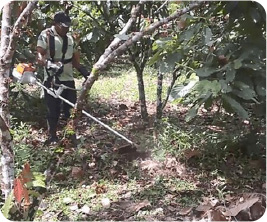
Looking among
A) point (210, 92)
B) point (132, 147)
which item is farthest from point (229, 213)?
point (132, 147)

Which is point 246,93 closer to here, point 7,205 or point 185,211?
point 185,211

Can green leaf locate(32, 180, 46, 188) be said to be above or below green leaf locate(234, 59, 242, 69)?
below

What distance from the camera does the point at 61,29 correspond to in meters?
3.05

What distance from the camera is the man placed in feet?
9.93

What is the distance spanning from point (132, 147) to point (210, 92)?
1052 millimetres

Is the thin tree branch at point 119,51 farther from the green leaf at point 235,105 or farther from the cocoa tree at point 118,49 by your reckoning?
the green leaf at point 235,105

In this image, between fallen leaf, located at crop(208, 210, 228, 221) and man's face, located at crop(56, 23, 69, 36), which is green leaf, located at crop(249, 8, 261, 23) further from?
man's face, located at crop(56, 23, 69, 36)

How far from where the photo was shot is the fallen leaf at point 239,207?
1988 millimetres

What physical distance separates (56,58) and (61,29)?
217 mm

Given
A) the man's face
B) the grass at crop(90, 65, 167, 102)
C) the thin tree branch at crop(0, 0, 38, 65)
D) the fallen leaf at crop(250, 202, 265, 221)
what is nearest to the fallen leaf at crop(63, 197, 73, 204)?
the thin tree branch at crop(0, 0, 38, 65)

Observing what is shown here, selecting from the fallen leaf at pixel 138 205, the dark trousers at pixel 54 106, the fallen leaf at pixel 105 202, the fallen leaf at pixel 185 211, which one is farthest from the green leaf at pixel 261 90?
the dark trousers at pixel 54 106

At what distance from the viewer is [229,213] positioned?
1996mm

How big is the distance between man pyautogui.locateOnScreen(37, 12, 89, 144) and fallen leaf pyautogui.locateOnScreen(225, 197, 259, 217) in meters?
1.53

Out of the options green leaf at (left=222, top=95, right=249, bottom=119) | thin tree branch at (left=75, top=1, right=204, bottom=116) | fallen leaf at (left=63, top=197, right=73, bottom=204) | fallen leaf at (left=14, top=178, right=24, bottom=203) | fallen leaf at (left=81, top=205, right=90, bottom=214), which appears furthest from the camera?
fallen leaf at (left=63, top=197, right=73, bottom=204)
